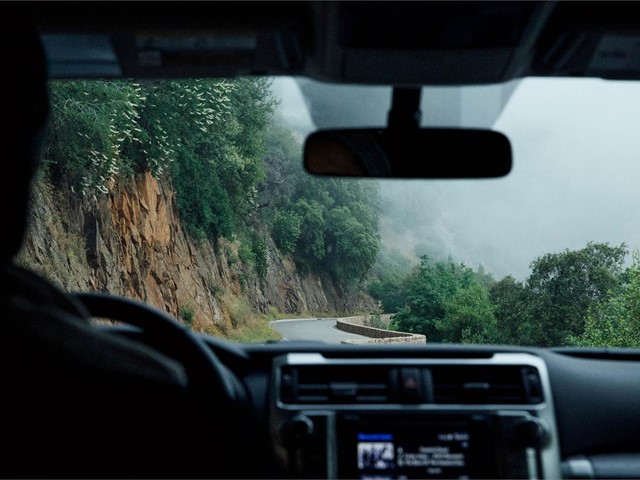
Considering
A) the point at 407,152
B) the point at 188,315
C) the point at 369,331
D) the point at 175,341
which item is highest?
the point at 188,315

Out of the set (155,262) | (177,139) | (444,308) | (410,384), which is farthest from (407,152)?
(177,139)

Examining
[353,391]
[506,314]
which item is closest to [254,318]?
[506,314]

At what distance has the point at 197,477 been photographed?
1861mm

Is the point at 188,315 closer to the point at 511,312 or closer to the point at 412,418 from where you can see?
the point at 511,312

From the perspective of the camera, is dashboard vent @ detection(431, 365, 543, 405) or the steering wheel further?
dashboard vent @ detection(431, 365, 543, 405)

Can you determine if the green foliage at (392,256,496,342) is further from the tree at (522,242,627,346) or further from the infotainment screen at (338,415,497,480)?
the infotainment screen at (338,415,497,480)

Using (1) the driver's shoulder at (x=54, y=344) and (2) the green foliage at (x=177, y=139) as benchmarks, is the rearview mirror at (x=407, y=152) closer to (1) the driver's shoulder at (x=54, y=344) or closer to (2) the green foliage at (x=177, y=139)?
(1) the driver's shoulder at (x=54, y=344)

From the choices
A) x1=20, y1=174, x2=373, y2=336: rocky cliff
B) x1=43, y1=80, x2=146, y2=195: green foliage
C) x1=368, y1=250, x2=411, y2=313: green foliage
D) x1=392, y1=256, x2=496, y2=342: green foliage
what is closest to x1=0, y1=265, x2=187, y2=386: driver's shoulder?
x1=392, y1=256, x2=496, y2=342: green foliage

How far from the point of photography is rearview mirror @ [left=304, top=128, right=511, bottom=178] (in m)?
2.71

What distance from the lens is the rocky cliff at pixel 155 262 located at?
1811cm

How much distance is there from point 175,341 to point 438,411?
1056 millimetres

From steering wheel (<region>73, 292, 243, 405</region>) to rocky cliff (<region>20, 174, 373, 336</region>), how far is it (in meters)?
14.5

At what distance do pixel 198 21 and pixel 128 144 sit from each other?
2036cm

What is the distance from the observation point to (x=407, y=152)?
272 cm
